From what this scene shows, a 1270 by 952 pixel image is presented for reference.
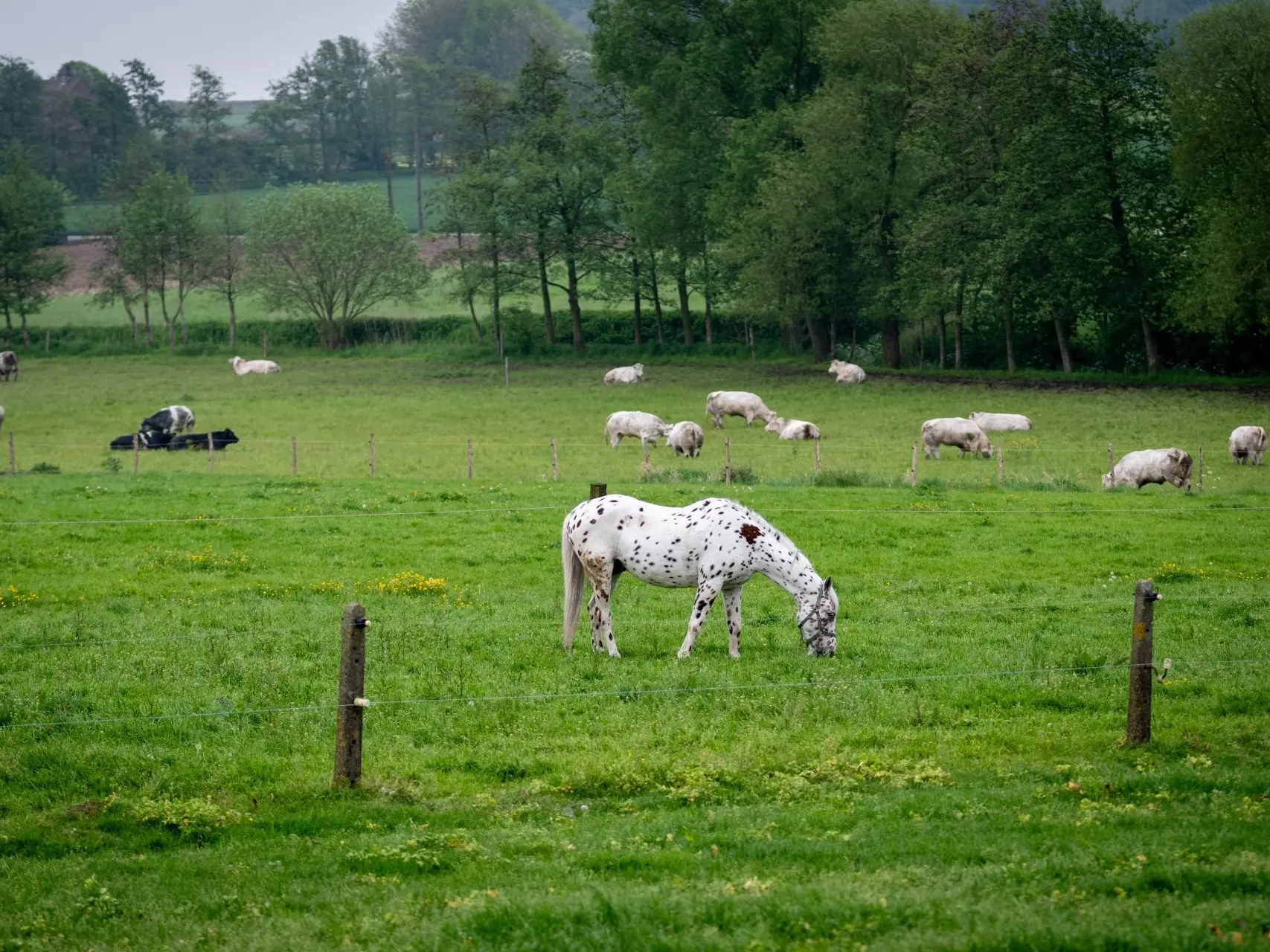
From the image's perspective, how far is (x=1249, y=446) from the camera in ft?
129

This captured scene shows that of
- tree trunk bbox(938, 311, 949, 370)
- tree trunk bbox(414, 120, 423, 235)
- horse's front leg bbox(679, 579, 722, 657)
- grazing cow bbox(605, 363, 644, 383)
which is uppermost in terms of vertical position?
tree trunk bbox(414, 120, 423, 235)

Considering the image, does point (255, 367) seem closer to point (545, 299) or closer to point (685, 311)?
point (545, 299)

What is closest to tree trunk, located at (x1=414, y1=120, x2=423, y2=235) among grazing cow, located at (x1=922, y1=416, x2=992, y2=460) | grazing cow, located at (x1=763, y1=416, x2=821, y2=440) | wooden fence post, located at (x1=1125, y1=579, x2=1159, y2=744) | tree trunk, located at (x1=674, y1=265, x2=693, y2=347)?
tree trunk, located at (x1=674, y1=265, x2=693, y2=347)

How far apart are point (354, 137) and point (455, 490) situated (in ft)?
466

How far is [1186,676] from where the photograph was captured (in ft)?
51.2

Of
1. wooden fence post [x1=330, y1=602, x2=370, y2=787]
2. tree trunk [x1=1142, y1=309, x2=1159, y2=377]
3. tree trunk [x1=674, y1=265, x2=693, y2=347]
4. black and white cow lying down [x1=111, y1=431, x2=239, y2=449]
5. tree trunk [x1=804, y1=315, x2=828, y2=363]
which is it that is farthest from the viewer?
tree trunk [x1=674, y1=265, x2=693, y2=347]

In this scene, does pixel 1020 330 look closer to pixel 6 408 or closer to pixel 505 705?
pixel 6 408

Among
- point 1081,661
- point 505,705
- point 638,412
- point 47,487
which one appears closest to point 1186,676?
point 1081,661

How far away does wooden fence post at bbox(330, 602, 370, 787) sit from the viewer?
1138 cm

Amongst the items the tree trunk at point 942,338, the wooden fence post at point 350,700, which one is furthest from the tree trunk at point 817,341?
the wooden fence post at point 350,700

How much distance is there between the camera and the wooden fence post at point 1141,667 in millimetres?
12383

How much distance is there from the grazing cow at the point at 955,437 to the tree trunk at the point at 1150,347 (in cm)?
2011

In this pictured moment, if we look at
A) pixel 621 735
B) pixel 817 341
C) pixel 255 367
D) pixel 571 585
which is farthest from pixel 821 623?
pixel 255 367

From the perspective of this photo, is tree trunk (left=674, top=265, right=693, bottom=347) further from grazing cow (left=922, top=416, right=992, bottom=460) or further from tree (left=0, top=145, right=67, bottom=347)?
tree (left=0, top=145, right=67, bottom=347)
